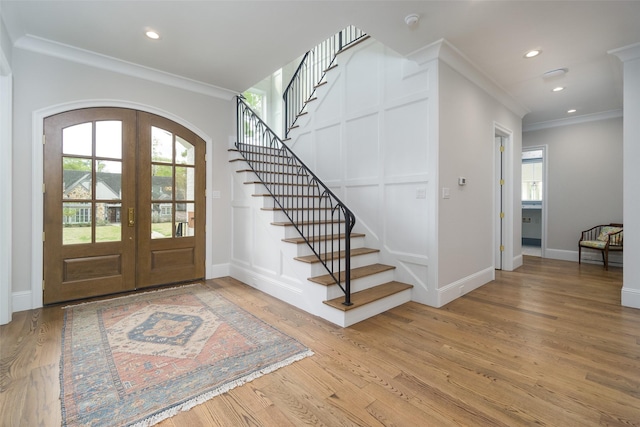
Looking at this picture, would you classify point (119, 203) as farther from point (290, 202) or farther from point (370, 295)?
point (370, 295)

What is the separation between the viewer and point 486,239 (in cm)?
427

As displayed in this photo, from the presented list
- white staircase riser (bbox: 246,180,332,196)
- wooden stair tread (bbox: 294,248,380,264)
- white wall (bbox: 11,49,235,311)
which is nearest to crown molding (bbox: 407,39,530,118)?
white staircase riser (bbox: 246,180,332,196)

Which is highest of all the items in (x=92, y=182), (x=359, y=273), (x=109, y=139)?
(x=109, y=139)

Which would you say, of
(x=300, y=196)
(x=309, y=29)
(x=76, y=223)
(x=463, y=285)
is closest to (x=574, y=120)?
(x=463, y=285)

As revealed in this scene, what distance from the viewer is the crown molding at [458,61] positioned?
3154mm

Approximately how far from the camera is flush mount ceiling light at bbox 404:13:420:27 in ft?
8.70

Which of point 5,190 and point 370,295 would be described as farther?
point 370,295

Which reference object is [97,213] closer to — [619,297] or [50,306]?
[50,306]

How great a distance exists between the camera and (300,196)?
424 centimetres

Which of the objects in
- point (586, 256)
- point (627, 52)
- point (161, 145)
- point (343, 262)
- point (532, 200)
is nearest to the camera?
point (627, 52)

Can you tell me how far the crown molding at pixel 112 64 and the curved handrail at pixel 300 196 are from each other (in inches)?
23.0

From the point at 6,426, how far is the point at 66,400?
0.24 m

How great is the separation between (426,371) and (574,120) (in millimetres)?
6500

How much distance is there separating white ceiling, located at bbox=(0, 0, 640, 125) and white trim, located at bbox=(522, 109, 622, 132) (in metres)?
2.16
